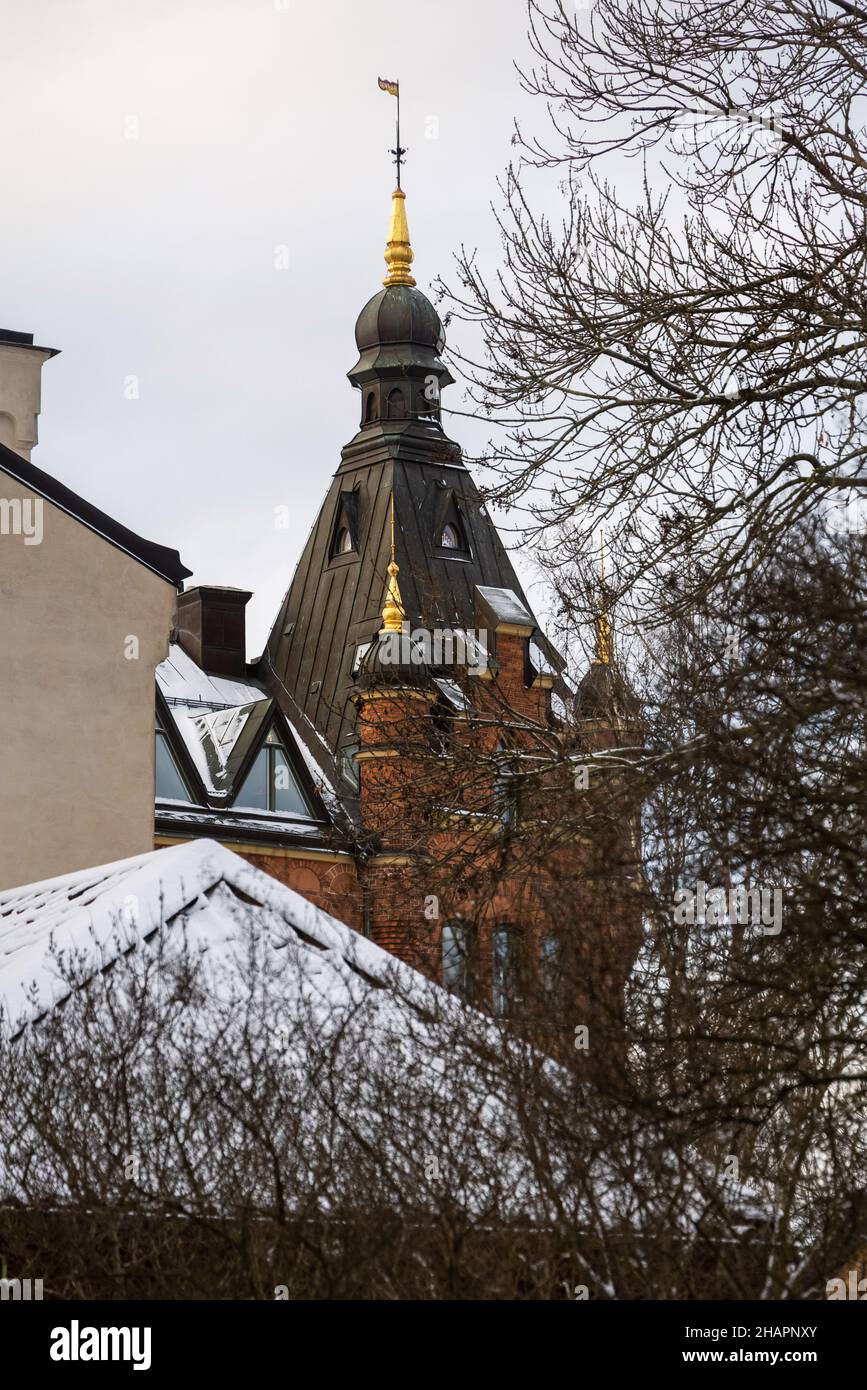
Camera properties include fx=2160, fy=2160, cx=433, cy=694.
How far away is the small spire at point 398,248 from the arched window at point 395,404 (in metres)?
3.24

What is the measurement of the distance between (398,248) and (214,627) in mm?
11394

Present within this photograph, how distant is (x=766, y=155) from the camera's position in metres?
13.4

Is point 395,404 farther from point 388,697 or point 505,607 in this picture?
point 388,697

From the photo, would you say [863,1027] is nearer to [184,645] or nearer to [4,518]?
[4,518]

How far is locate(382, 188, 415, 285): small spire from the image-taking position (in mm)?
49469

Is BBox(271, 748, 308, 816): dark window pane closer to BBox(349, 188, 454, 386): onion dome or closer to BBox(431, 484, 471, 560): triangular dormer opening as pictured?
BBox(431, 484, 471, 560): triangular dormer opening

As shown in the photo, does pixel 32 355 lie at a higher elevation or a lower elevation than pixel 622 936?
higher

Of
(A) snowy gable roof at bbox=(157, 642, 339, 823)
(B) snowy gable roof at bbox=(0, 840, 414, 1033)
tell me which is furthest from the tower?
(B) snowy gable roof at bbox=(0, 840, 414, 1033)

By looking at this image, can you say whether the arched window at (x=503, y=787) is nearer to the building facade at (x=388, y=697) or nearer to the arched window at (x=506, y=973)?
the building facade at (x=388, y=697)

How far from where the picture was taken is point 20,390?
2877 centimetres

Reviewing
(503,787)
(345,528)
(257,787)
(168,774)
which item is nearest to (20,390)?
(168,774)
